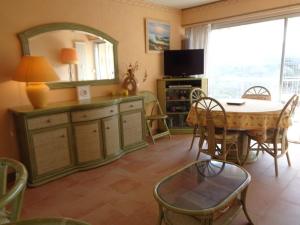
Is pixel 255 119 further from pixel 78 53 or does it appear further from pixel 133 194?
pixel 78 53

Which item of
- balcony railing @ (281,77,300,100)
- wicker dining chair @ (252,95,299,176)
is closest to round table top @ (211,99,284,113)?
wicker dining chair @ (252,95,299,176)

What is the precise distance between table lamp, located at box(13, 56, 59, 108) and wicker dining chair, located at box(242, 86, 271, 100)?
3.09 meters

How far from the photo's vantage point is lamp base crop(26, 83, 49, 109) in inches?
106

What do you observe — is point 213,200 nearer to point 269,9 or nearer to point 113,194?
point 113,194

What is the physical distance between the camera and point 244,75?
175 inches

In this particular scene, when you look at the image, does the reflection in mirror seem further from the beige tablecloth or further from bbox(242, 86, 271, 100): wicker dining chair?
bbox(242, 86, 271, 100): wicker dining chair

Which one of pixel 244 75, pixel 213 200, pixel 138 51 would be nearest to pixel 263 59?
pixel 244 75

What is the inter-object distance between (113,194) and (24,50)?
206cm

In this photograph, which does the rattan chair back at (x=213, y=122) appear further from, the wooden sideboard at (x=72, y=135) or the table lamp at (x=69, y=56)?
the table lamp at (x=69, y=56)

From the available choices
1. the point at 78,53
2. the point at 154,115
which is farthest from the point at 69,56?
the point at 154,115

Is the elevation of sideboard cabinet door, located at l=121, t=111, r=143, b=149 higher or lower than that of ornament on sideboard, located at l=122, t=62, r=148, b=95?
lower

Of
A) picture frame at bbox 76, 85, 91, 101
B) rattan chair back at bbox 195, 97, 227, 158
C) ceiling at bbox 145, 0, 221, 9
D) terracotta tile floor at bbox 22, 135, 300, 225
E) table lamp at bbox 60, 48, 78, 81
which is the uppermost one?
ceiling at bbox 145, 0, 221, 9

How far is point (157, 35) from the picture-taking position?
4500mm

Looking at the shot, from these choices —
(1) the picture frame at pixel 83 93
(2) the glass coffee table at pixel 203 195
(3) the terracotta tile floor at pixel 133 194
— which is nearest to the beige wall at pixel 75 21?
(1) the picture frame at pixel 83 93
